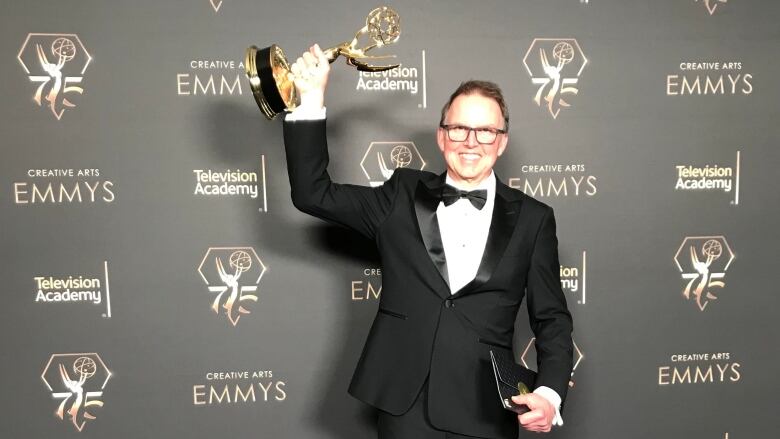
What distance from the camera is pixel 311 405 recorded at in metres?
2.67

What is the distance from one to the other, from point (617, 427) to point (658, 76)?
5.02 ft

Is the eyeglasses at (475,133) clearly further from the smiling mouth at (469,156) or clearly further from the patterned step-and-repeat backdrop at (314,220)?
the patterned step-and-repeat backdrop at (314,220)

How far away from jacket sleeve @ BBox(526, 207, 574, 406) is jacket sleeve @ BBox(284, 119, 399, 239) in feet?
1.50

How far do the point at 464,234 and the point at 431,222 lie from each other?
10 centimetres

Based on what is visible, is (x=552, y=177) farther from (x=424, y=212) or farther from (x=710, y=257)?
(x=424, y=212)

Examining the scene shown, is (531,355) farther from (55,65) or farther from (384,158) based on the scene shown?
(55,65)

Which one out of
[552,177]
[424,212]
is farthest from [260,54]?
[552,177]

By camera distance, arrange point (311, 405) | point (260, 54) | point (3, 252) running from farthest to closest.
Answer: point (311, 405) → point (3, 252) → point (260, 54)

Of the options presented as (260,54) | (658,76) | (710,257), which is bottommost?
(710,257)

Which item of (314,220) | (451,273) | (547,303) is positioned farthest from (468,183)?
(314,220)

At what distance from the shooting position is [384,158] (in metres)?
2.59

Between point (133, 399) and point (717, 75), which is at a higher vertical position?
point (717, 75)

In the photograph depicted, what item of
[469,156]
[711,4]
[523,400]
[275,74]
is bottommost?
[523,400]

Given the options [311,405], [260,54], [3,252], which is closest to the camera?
[260,54]
